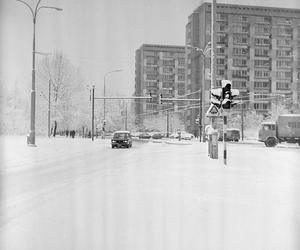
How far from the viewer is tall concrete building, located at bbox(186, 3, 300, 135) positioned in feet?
312

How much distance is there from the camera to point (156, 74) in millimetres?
90750

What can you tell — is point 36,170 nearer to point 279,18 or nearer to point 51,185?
point 51,185

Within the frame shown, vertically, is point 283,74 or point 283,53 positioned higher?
point 283,53

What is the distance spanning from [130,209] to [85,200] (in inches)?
55.0

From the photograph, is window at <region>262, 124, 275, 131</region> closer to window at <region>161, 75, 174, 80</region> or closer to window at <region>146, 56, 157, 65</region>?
window at <region>146, 56, 157, 65</region>

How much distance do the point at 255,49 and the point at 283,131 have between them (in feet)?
190

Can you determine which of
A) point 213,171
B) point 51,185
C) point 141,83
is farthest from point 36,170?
point 141,83

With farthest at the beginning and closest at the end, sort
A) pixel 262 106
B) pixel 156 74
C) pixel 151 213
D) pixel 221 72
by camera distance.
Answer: pixel 221 72
pixel 262 106
pixel 156 74
pixel 151 213

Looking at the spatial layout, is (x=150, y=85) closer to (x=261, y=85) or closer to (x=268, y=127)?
(x=261, y=85)

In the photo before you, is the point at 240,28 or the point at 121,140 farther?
the point at 240,28

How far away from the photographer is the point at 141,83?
86.5 meters

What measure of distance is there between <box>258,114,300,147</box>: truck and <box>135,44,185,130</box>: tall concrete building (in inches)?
1466

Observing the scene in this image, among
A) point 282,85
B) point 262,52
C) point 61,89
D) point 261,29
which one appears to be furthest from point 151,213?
point 261,29

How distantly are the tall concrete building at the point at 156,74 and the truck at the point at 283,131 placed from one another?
122ft
